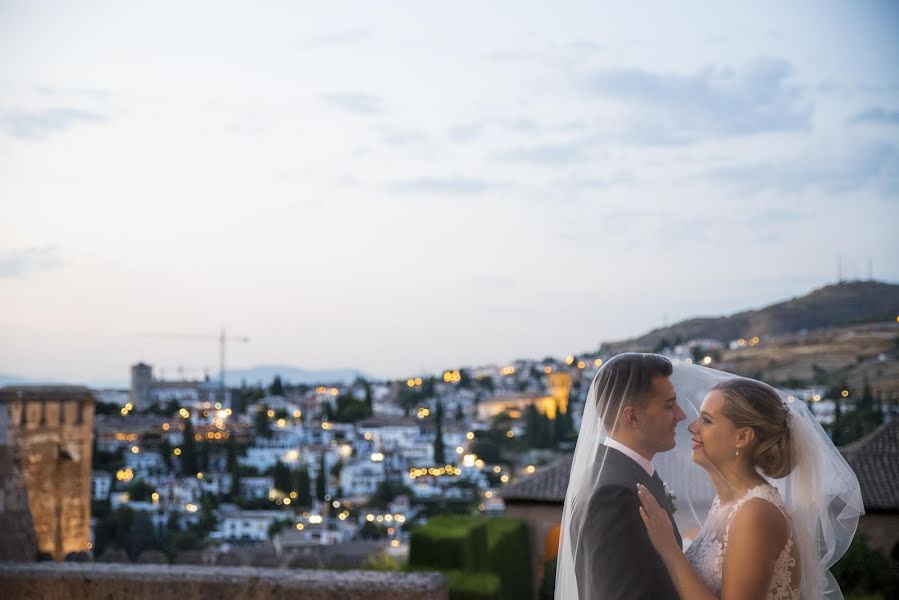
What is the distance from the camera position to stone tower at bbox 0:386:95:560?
883 centimetres

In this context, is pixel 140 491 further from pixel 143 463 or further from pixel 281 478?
pixel 143 463

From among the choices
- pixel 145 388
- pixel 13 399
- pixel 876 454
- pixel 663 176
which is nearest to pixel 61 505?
pixel 13 399

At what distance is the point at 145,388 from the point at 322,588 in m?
98.4

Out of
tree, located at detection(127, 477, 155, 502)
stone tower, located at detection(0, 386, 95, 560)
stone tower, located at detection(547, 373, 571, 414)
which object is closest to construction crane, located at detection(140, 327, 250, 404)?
tree, located at detection(127, 477, 155, 502)

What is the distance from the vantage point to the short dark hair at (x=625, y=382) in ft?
6.59

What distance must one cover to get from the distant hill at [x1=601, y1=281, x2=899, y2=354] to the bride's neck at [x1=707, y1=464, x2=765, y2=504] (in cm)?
5969

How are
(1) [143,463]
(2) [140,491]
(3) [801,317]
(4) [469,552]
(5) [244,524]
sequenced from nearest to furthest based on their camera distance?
(4) [469,552] < (5) [244,524] < (2) [140,491] < (1) [143,463] < (3) [801,317]

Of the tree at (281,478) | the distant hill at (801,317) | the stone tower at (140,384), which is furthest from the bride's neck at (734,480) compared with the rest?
the stone tower at (140,384)

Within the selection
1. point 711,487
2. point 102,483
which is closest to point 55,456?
point 711,487

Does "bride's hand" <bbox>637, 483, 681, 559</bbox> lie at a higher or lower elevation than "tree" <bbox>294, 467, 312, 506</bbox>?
higher

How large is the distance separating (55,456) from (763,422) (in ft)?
27.4

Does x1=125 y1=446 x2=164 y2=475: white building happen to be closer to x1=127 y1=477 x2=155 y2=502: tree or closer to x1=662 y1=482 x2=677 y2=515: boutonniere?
x1=127 y1=477 x2=155 y2=502: tree

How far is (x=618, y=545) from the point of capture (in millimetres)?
1869

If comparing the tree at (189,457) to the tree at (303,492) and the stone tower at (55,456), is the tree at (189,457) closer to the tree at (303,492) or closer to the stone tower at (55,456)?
the tree at (303,492)
